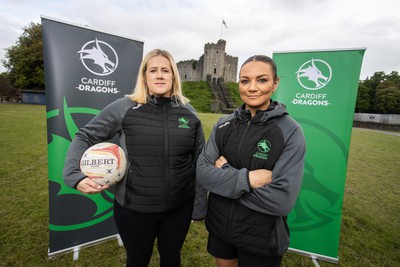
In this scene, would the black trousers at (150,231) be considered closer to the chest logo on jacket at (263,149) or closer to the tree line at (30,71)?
the chest logo on jacket at (263,149)

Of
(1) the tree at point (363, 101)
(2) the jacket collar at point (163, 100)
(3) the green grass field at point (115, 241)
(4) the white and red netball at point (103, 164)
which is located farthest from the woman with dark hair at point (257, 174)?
(1) the tree at point (363, 101)

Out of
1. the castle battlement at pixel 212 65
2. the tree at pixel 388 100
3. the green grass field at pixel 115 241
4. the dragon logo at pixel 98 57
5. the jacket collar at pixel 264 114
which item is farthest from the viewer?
the castle battlement at pixel 212 65

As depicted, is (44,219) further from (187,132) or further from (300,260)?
(300,260)

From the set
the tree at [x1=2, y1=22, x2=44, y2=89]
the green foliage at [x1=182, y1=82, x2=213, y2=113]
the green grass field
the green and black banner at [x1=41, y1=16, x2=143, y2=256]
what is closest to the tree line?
the tree at [x1=2, y1=22, x2=44, y2=89]

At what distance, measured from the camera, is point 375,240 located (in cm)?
354

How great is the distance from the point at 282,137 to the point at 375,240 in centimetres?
366

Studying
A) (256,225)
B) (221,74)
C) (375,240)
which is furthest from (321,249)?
(221,74)

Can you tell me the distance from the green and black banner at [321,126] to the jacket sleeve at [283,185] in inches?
56.7

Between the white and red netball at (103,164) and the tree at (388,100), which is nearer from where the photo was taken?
the white and red netball at (103,164)

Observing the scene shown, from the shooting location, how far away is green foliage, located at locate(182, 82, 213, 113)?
34781 mm

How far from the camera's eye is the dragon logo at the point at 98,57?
242 centimetres

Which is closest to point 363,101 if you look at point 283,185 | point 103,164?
point 283,185

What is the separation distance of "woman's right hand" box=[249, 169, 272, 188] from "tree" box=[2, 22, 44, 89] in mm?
39332

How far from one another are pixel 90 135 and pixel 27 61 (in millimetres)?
39934
